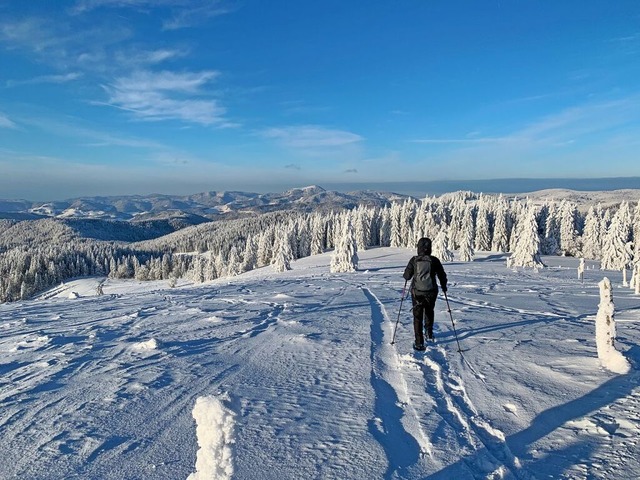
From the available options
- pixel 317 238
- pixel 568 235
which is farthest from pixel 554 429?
pixel 317 238

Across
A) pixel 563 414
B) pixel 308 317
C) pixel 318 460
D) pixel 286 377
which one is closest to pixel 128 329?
pixel 308 317

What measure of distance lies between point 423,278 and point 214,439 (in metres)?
5.82

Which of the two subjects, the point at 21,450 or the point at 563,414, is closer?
the point at 21,450

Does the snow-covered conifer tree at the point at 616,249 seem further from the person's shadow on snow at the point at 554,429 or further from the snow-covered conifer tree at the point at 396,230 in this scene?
the person's shadow on snow at the point at 554,429

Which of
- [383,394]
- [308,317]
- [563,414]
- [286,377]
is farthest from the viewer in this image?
[308,317]

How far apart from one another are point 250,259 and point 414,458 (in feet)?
257

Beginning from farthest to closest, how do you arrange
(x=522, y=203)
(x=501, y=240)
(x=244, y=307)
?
(x=522, y=203) < (x=501, y=240) < (x=244, y=307)

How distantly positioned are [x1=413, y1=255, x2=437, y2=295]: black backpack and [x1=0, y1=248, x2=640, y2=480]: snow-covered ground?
4.03ft

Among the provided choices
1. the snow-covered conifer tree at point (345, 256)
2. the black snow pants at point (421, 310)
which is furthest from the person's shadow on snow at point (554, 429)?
the snow-covered conifer tree at point (345, 256)

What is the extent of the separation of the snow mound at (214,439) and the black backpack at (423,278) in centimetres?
567

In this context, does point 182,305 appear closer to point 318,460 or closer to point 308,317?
point 308,317

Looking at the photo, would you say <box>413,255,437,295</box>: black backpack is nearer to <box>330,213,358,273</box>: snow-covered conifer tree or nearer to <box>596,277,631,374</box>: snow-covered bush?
<box>596,277,631,374</box>: snow-covered bush

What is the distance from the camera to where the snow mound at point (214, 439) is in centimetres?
262

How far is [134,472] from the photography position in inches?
135
